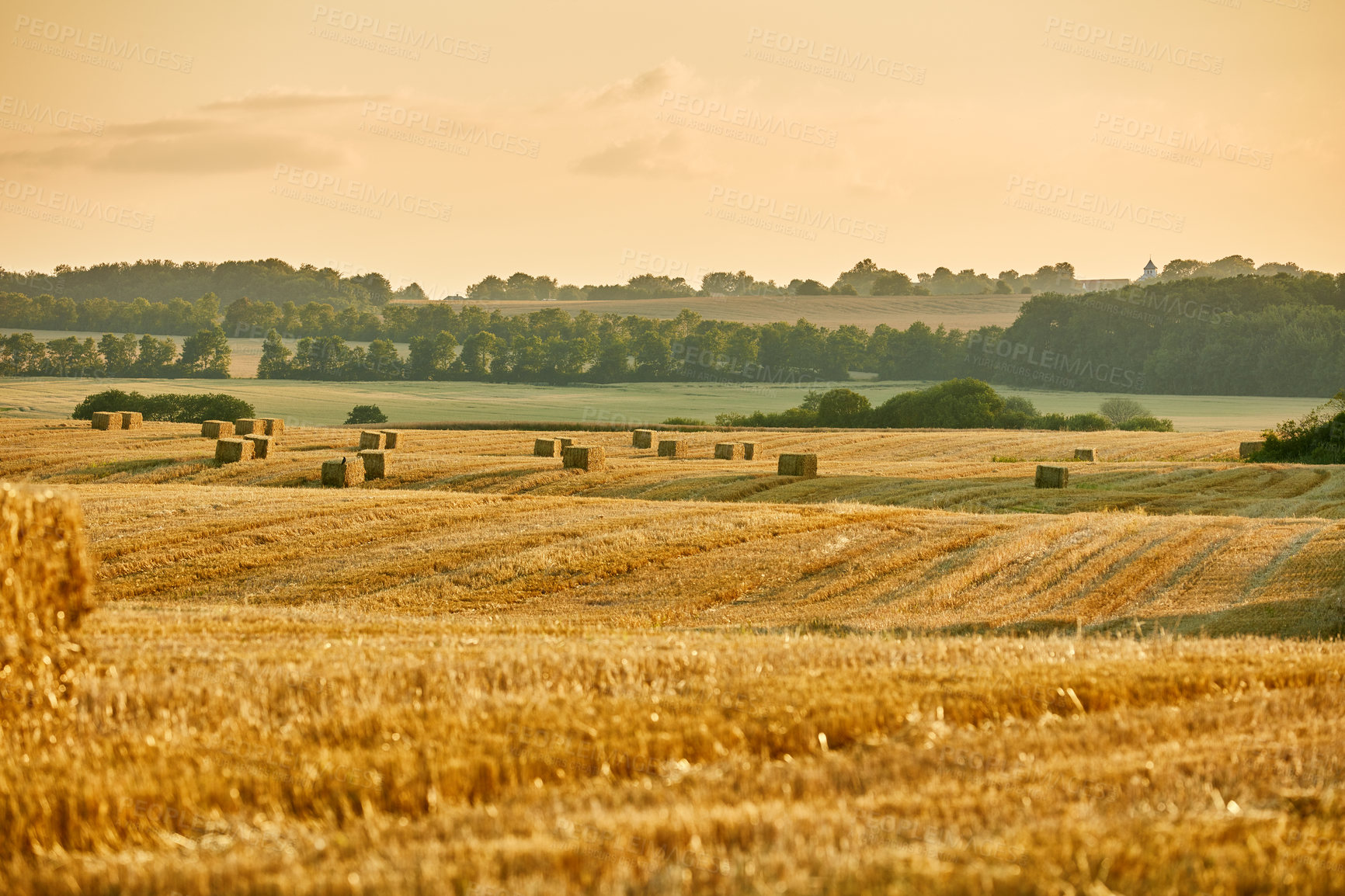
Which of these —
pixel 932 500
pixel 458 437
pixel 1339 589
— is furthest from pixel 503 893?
pixel 458 437

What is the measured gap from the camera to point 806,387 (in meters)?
106

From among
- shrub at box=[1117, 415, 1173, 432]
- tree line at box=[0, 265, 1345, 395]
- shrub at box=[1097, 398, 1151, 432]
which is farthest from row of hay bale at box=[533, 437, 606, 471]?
tree line at box=[0, 265, 1345, 395]

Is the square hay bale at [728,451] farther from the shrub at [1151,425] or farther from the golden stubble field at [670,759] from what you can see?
the shrub at [1151,425]

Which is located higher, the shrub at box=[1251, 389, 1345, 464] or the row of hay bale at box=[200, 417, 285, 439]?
the shrub at box=[1251, 389, 1345, 464]

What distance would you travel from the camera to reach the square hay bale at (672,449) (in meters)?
43.6

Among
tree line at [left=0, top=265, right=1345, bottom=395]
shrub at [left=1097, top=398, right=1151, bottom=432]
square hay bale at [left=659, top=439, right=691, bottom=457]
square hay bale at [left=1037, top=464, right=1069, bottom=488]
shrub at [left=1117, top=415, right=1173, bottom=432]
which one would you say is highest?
tree line at [left=0, top=265, right=1345, bottom=395]

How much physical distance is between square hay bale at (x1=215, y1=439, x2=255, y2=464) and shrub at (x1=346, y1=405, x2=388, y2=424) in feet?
116

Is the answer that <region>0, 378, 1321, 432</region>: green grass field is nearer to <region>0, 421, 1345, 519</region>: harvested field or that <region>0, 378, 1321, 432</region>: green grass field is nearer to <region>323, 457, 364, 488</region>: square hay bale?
<region>0, 421, 1345, 519</region>: harvested field

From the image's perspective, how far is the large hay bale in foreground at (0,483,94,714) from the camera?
5.93 meters

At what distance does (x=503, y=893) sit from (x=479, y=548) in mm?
A: 16490

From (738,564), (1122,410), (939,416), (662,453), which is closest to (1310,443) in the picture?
(662,453)

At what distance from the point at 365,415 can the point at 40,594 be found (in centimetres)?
6999

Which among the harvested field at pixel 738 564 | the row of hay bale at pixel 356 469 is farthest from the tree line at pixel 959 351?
the harvested field at pixel 738 564

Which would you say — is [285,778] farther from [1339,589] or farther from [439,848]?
[1339,589]
